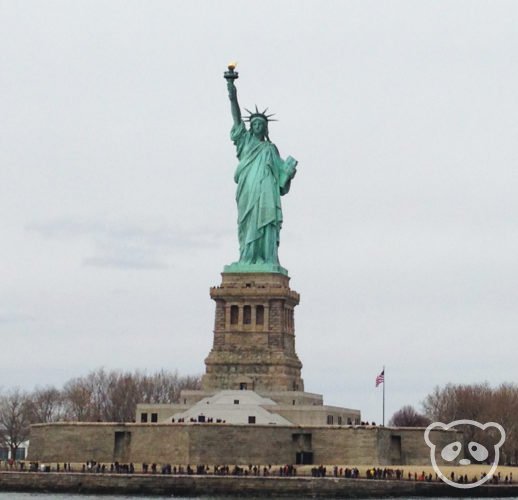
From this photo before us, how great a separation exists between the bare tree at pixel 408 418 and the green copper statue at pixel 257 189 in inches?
1001

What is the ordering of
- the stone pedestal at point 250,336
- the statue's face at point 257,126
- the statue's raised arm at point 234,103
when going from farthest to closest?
the statue's face at point 257,126 → the statue's raised arm at point 234,103 → the stone pedestal at point 250,336

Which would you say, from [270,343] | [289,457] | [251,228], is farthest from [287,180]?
[289,457]

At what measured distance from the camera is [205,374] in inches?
3127

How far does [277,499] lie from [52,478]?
33.9ft

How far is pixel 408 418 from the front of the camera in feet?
366

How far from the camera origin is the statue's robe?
266 feet

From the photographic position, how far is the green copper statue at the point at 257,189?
8081 centimetres

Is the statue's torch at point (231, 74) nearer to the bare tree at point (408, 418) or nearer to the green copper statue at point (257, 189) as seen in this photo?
the green copper statue at point (257, 189)

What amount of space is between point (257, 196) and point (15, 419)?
28642mm

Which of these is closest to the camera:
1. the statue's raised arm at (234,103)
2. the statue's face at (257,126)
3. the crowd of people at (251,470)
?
the crowd of people at (251,470)

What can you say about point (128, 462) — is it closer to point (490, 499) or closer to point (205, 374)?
point (205, 374)

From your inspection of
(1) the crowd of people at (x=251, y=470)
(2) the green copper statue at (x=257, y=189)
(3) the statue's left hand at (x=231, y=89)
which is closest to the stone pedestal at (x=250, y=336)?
(2) the green copper statue at (x=257, y=189)

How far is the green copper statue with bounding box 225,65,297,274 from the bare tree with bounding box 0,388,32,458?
26.3m

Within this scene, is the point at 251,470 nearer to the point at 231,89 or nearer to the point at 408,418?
the point at 231,89
